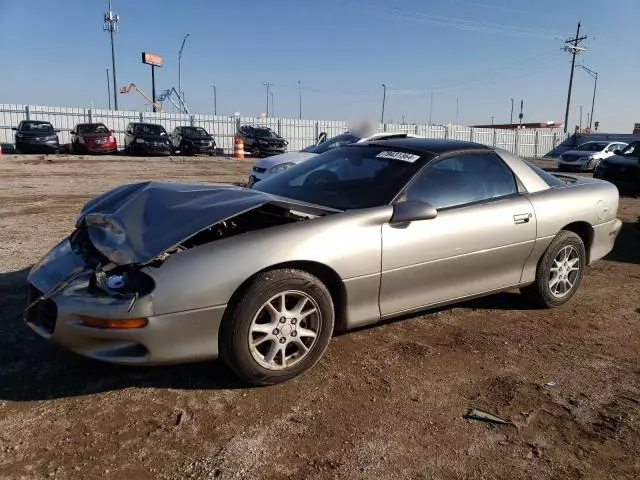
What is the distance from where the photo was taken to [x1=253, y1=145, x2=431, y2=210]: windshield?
3547mm

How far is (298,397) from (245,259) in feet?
2.78

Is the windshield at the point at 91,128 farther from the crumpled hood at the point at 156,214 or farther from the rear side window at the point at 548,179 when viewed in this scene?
the rear side window at the point at 548,179

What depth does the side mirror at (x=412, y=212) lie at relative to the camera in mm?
3281

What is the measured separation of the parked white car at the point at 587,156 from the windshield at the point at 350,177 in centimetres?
2054

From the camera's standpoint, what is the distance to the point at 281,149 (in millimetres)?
26188

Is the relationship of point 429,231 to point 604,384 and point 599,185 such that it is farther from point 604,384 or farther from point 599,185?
point 599,185

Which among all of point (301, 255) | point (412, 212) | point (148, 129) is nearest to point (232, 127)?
point (148, 129)

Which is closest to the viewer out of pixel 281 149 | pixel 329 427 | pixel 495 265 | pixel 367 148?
pixel 329 427

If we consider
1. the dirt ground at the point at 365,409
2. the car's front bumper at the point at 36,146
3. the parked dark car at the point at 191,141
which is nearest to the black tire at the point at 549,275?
the dirt ground at the point at 365,409

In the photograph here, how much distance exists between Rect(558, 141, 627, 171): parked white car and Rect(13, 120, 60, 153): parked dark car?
22402 millimetres

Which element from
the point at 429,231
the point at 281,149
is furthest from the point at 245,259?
the point at 281,149

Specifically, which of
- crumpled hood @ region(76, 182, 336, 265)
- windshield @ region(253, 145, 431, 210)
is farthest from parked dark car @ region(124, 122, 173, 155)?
crumpled hood @ region(76, 182, 336, 265)

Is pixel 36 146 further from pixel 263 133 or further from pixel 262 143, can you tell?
pixel 263 133

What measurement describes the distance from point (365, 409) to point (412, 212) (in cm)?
125
